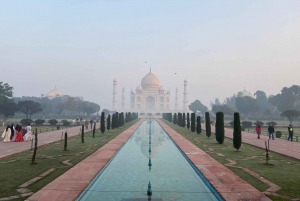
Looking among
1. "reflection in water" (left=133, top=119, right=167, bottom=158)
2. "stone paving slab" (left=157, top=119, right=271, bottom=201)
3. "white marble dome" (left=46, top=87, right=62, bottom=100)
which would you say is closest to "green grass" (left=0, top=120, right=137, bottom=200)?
"reflection in water" (left=133, top=119, right=167, bottom=158)

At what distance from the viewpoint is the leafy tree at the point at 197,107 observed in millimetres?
81875

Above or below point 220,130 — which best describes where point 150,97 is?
above

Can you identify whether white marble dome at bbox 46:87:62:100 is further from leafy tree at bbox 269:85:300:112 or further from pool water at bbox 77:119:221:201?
pool water at bbox 77:119:221:201

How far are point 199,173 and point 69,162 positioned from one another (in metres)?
3.87

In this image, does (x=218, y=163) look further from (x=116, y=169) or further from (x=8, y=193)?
(x=8, y=193)

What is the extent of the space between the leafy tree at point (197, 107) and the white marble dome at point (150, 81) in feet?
42.4

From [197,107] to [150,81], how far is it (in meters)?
16.8

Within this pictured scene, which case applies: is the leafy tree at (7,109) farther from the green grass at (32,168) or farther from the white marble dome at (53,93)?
the white marble dome at (53,93)

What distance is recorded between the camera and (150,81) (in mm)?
82500

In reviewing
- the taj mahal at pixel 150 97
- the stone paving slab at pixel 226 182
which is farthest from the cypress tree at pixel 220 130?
the taj mahal at pixel 150 97

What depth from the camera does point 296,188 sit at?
534 centimetres

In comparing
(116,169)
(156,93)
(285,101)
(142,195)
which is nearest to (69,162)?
(116,169)

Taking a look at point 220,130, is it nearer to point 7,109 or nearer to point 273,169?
point 273,169

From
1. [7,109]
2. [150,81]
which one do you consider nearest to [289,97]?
[150,81]
